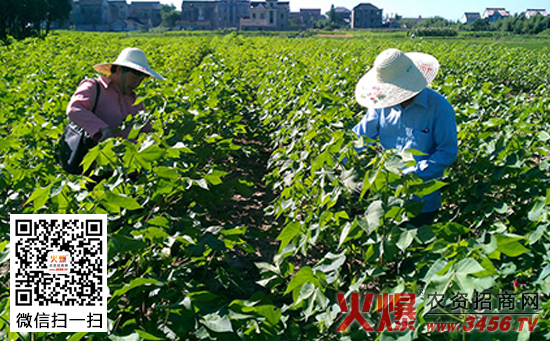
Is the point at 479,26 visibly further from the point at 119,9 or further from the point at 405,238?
the point at 405,238

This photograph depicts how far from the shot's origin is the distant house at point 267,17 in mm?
78625

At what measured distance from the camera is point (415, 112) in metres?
3.05

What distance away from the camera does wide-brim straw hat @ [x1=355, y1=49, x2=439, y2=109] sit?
9.45 ft

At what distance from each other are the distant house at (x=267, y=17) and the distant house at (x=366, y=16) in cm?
2135

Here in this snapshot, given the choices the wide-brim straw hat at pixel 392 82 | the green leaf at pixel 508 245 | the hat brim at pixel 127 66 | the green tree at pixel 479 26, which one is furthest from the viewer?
the green tree at pixel 479 26

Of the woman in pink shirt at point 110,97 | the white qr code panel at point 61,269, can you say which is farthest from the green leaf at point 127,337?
the woman in pink shirt at point 110,97

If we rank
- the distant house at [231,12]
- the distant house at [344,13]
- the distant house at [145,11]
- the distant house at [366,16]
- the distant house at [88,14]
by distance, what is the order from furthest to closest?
the distant house at [344,13], the distant house at [145,11], the distant house at [366,16], the distant house at [231,12], the distant house at [88,14]

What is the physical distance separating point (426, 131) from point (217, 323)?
1898 mm

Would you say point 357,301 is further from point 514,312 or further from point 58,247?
point 58,247

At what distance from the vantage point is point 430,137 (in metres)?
3.05

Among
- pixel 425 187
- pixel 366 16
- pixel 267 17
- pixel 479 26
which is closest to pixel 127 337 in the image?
pixel 425 187

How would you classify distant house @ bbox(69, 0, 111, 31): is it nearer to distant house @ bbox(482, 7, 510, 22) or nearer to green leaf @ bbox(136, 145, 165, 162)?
distant house @ bbox(482, 7, 510, 22)

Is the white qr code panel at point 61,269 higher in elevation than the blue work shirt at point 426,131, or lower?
lower

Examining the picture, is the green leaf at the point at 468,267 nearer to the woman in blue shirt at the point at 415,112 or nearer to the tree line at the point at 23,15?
the woman in blue shirt at the point at 415,112
